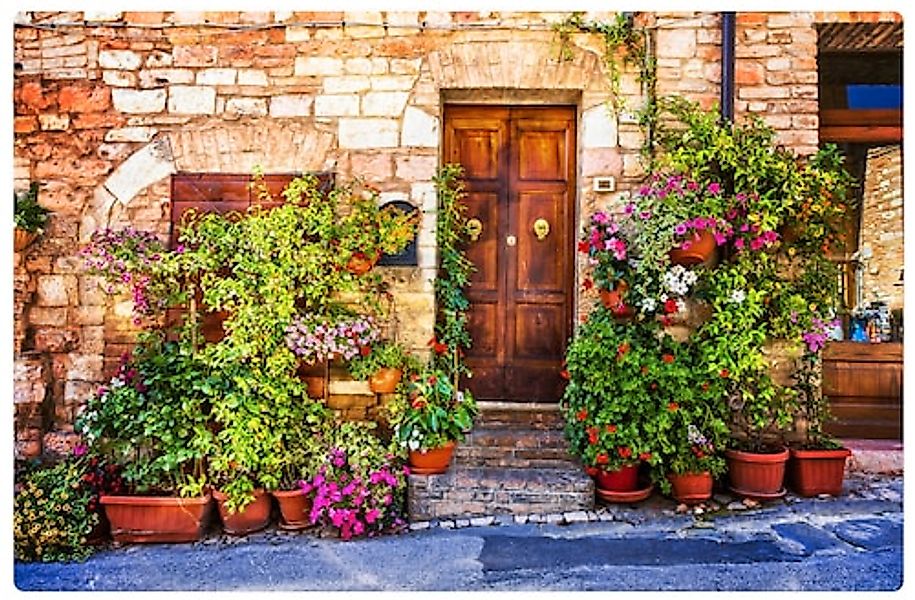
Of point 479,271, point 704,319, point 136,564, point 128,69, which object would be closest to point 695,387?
point 704,319

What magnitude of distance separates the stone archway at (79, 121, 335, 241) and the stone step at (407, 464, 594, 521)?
2.04m

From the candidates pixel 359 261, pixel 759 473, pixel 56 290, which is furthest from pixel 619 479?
pixel 56 290

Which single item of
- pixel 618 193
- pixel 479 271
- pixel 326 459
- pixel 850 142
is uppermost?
pixel 850 142

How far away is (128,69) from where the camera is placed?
174 inches

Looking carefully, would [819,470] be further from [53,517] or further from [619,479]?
[53,517]

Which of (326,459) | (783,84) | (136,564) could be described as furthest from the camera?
(783,84)

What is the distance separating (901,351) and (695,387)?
75.7 inches

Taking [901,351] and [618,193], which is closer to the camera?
[618,193]

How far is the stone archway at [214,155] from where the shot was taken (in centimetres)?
439

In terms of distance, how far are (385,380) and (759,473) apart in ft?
7.24

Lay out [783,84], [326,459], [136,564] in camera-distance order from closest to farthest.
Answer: [136,564] → [326,459] → [783,84]

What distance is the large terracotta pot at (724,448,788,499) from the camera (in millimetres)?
4082

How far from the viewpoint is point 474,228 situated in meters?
4.75

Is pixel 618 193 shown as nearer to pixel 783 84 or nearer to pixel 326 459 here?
pixel 783 84
